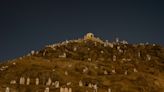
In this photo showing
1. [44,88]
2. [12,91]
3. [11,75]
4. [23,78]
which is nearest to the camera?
[12,91]

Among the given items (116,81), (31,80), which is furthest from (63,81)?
(116,81)

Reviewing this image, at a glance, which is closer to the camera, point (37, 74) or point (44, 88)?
point (44, 88)

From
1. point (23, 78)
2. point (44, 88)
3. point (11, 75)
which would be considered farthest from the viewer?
point (11, 75)

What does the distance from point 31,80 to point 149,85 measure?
2421 inches

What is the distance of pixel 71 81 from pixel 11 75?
3359cm

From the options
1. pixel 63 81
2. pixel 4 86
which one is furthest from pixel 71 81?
pixel 4 86

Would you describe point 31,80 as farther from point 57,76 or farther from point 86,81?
point 86,81

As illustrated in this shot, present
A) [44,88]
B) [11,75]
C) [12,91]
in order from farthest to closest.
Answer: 1. [11,75]
2. [44,88]
3. [12,91]

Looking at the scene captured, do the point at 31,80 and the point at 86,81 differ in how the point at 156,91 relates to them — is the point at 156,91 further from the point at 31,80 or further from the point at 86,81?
the point at 31,80

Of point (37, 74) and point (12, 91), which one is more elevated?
point (37, 74)

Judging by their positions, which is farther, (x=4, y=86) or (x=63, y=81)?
(x=63, y=81)

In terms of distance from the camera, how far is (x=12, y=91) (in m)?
146

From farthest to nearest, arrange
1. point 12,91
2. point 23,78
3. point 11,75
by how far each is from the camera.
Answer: point 11,75 → point 23,78 → point 12,91

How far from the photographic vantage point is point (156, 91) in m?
190
